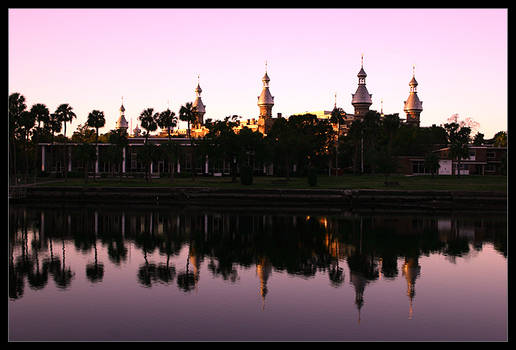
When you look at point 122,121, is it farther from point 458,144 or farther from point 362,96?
point 458,144

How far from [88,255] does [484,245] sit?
20045 mm

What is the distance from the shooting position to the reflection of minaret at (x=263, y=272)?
19.3 metres

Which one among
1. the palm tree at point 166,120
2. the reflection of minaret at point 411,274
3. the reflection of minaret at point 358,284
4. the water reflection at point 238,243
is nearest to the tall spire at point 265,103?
the palm tree at point 166,120

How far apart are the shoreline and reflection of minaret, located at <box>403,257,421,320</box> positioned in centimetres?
2277

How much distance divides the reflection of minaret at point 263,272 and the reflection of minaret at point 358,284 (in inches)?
119

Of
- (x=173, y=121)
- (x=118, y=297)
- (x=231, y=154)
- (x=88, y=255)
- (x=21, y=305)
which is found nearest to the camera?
(x=21, y=305)

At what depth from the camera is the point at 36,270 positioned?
22672 millimetres

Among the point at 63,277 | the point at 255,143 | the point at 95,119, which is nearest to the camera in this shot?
the point at 63,277

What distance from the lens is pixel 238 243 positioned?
2952 cm

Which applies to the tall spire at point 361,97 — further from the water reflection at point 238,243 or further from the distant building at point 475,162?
the water reflection at point 238,243

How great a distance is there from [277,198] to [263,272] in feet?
95.3

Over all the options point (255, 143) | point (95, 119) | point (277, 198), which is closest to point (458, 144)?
point (255, 143)
